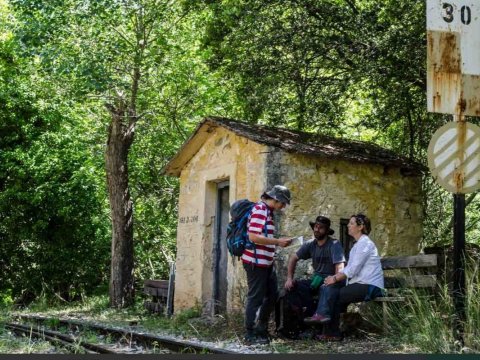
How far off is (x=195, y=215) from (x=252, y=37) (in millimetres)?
3463

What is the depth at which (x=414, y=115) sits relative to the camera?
1268 centimetres

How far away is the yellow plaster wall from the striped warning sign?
13.4 ft

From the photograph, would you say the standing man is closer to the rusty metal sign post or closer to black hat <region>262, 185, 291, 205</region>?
black hat <region>262, 185, 291, 205</region>

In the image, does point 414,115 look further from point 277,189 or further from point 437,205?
point 277,189

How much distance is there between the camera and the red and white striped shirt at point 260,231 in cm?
749

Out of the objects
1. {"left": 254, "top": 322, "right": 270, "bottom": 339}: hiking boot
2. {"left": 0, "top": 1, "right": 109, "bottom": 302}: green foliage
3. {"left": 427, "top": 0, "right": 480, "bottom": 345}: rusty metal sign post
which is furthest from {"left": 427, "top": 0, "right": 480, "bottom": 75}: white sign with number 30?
{"left": 0, "top": 1, "right": 109, "bottom": 302}: green foliage

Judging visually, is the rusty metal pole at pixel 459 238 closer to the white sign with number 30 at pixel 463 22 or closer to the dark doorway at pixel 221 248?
the white sign with number 30 at pixel 463 22

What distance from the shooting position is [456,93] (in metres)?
6.06

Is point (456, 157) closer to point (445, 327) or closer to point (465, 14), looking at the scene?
point (465, 14)

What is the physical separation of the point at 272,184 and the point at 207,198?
211 centimetres

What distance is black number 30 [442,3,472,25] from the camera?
19.8ft

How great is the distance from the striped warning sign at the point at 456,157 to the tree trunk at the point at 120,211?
959cm

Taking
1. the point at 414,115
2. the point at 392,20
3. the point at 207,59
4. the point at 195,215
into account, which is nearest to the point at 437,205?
the point at 414,115

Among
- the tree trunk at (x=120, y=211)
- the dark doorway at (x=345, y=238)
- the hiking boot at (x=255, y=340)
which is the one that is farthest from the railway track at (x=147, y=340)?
the tree trunk at (x=120, y=211)
